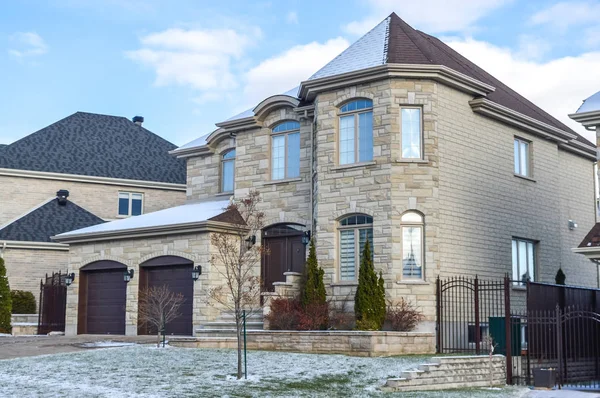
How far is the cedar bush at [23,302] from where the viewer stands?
32844 mm

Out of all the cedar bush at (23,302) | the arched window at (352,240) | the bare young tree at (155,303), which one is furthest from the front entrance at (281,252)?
the cedar bush at (23,302)

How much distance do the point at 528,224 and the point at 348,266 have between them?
6796 millimetres

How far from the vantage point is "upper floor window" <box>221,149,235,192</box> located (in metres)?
29.1

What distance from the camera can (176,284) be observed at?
2559 centimetres

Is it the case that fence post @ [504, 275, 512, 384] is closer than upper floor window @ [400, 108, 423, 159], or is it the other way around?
fence post @ [504, 275, 512, 384]

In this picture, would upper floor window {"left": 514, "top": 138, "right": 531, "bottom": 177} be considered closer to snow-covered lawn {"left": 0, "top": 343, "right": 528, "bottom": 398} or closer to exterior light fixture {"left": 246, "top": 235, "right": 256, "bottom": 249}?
exterior light fixture {"left": 246, "top": 235, "right": 256, "bottom": 249}

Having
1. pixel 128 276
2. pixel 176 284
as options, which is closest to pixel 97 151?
pixel 128 276

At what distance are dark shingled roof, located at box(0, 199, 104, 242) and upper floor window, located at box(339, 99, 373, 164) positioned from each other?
17.3 metres

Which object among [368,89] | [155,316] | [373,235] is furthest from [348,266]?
[155,316]

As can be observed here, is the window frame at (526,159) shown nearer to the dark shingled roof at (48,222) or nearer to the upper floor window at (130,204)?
the dark shingled roof at (48,222)

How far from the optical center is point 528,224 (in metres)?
25.8

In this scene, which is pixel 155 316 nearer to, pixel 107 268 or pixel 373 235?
pixel 107 268

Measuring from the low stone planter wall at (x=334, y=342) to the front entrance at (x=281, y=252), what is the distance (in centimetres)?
424

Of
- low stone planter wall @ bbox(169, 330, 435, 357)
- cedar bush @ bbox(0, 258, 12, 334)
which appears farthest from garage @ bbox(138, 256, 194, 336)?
cedar bush @ bbox(0, 258, 12, 334)
